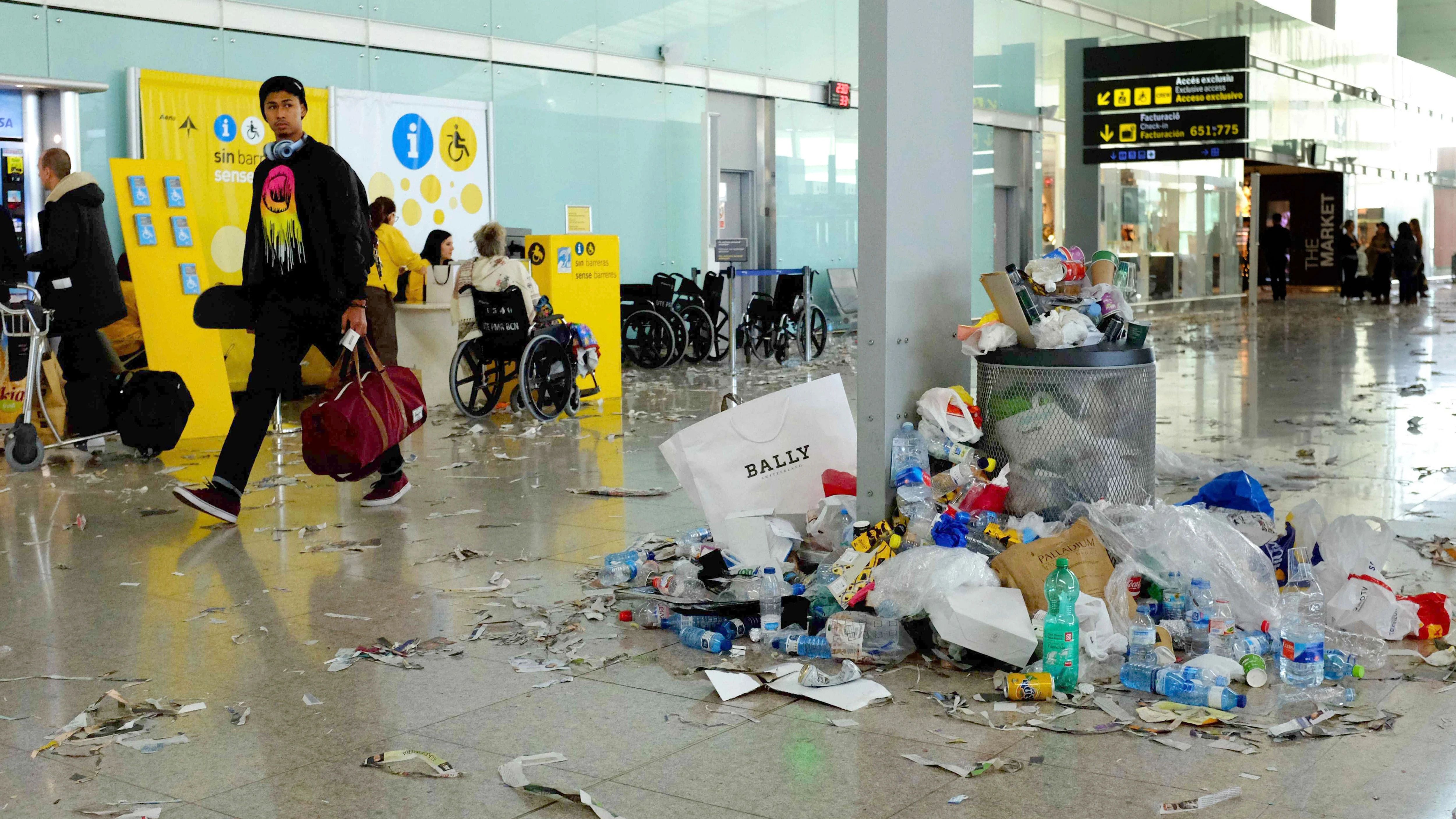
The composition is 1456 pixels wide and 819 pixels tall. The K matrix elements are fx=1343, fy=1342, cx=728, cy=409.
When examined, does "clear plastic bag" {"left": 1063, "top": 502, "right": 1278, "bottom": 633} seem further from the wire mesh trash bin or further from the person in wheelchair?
the person in wheelchair

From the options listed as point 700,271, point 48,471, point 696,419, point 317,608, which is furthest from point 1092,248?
point 317,608

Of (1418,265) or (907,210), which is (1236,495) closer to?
(907,210)

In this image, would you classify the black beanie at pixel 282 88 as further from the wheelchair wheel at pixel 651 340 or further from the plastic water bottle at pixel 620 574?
the wheelchair wheel at pixel 651 340

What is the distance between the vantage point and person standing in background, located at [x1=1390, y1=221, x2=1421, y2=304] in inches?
1052

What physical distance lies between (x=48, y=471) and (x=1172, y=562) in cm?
631

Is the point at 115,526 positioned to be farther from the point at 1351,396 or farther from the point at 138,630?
the point at 1351,396

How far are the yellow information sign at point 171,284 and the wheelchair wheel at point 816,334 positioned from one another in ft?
26.6

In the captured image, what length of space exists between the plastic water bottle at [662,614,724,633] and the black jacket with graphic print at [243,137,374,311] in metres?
2.53

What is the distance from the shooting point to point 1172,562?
4016 millimetres

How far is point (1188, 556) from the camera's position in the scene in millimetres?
4027

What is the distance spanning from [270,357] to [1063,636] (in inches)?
152

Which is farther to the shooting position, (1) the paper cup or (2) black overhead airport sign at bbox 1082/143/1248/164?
(2) black overhead airport sign at bbox 1082/143/1248/164

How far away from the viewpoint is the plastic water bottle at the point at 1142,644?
355 cm

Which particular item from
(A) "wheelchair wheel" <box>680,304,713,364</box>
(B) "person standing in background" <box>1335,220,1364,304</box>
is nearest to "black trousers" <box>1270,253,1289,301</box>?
(B) "person standing in background" <box>1335,220,1364,304</box>
